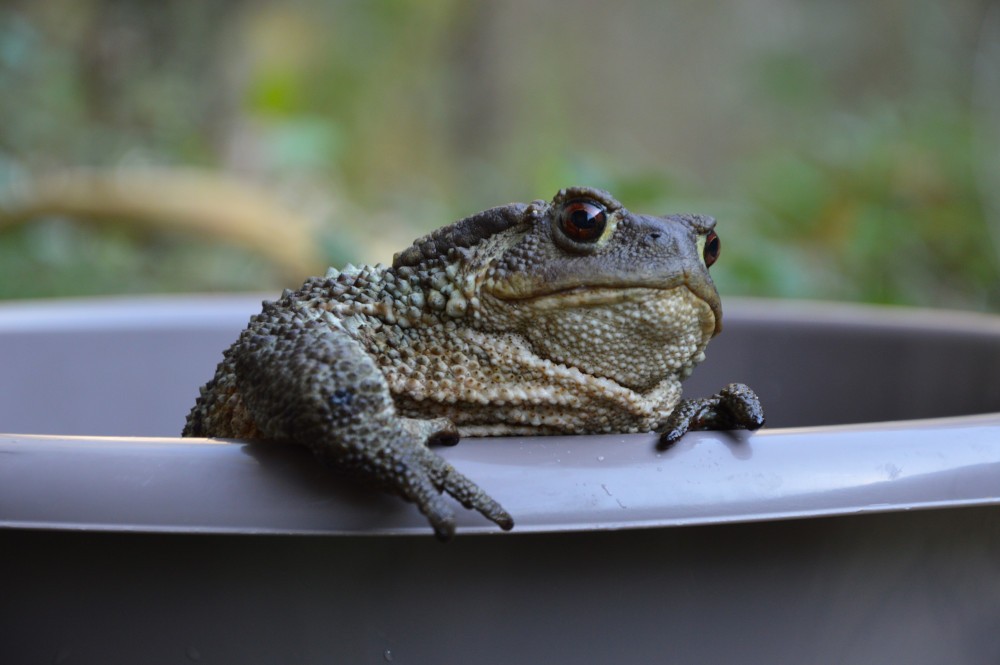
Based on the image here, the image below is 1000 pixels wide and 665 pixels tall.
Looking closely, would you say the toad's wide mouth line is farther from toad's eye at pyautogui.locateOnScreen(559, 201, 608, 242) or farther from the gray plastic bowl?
the gray plastic bowl

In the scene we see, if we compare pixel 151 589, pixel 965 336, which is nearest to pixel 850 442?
pixel 151 589

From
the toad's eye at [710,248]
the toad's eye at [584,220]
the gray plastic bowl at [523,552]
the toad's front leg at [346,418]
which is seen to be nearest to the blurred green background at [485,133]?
the toad's eye at [710,248]

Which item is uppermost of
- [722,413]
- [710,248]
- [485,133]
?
[710,248]

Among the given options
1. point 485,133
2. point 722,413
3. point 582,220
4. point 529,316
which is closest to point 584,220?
point 582,220

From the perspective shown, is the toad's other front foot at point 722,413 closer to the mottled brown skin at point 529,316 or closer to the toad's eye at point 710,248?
the mottled brown skin at point 529,316

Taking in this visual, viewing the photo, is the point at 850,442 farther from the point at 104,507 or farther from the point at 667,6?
the point at 667,6

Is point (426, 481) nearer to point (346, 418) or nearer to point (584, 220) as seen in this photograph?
point (346, 418)
